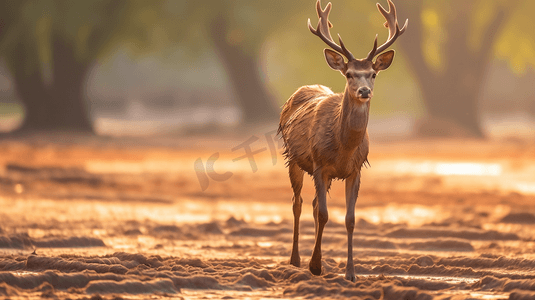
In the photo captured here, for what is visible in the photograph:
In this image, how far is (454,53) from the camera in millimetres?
30844

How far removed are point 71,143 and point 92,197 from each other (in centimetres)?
1336

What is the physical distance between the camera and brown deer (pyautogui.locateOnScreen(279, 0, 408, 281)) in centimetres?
704

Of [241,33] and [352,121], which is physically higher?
[241,33]

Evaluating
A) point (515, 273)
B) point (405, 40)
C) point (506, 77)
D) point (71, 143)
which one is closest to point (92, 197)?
point (515, 273)

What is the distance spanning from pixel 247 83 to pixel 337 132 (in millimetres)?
25999

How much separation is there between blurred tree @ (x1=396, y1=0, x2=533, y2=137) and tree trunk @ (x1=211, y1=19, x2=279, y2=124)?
630 centimetres

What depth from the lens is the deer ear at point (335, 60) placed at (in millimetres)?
7402

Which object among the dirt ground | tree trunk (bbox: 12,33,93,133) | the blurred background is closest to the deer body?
the dirt ground

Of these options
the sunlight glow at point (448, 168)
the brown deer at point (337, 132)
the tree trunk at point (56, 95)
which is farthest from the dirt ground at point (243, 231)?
the tree trunk at point (56, 95)

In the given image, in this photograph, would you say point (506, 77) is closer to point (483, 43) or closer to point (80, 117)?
point (483, 43)

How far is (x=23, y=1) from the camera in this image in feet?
88.3

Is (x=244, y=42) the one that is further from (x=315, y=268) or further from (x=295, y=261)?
(x=315, y=268)

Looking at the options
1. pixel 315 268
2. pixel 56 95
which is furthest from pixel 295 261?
pixel 56 95

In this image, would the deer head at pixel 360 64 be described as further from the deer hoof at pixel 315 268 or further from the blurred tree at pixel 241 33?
the blurred tree at pixel 241 33
